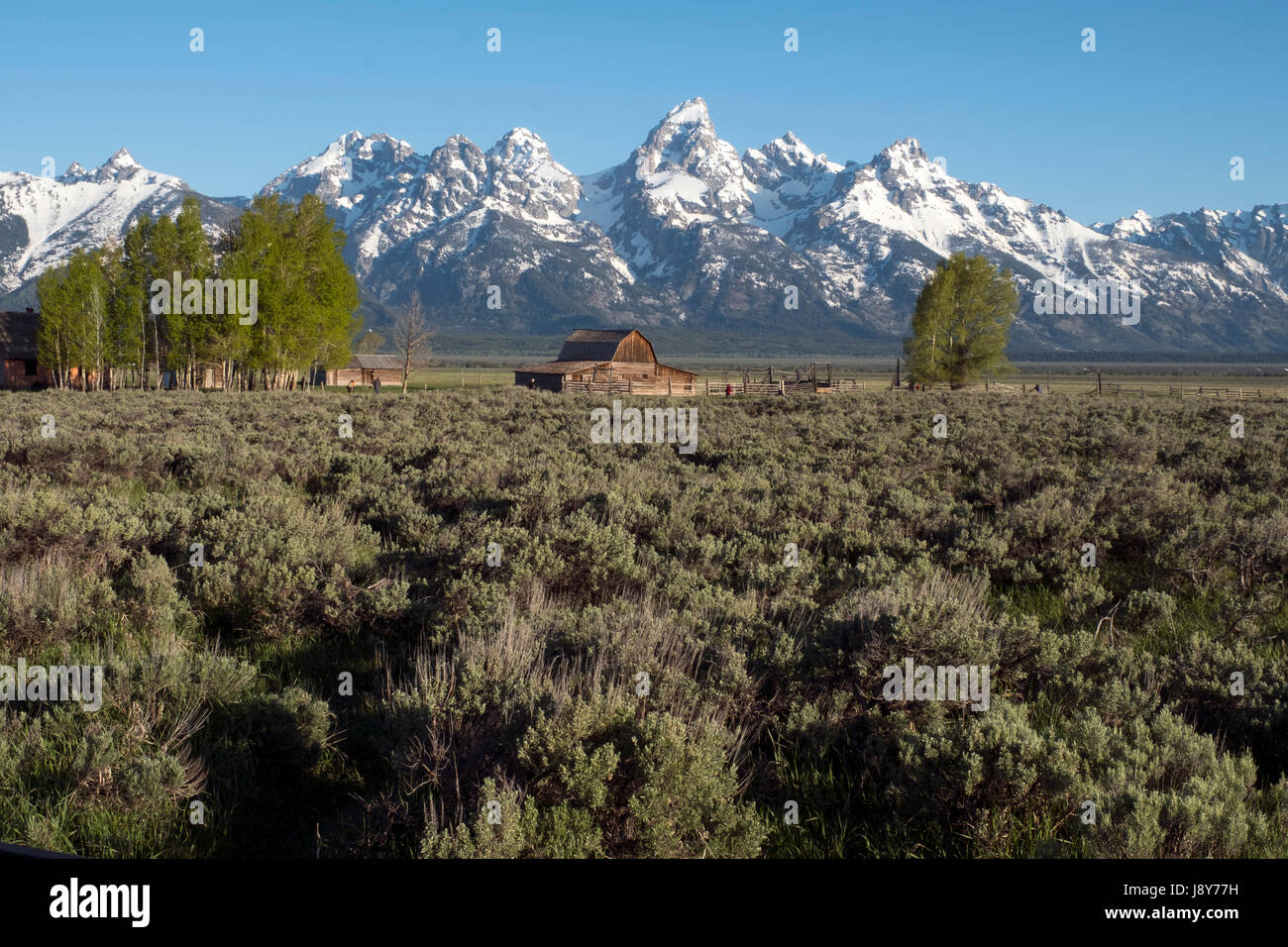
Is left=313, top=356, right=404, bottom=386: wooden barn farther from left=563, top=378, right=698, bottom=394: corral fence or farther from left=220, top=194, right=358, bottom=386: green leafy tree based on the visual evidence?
left=220, top=194, right=358, bottom=386: green leafy tree

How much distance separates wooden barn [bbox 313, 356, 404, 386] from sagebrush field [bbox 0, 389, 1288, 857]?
266ft

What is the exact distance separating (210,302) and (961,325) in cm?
4729

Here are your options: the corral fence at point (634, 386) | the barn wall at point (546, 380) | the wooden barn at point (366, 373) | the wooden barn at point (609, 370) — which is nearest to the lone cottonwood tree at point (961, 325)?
the corral fence at point (634, 386)

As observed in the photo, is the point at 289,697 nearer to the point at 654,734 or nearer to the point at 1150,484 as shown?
the point at 654,734

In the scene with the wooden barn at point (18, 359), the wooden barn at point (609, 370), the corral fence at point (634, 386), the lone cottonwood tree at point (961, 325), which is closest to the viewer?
the wooden barn at point (18, 359)

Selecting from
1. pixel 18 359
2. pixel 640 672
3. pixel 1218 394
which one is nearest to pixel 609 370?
pixel 18 359

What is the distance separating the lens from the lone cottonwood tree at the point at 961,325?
59750mm

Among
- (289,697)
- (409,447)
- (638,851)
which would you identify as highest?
(409,447)

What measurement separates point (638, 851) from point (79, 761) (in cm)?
240

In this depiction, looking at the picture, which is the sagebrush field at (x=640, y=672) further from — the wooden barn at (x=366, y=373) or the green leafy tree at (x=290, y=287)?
the wooden barn at (x=366, y=373)

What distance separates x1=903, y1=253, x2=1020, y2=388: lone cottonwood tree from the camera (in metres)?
59.8

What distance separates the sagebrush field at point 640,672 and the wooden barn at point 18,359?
2353 inches
